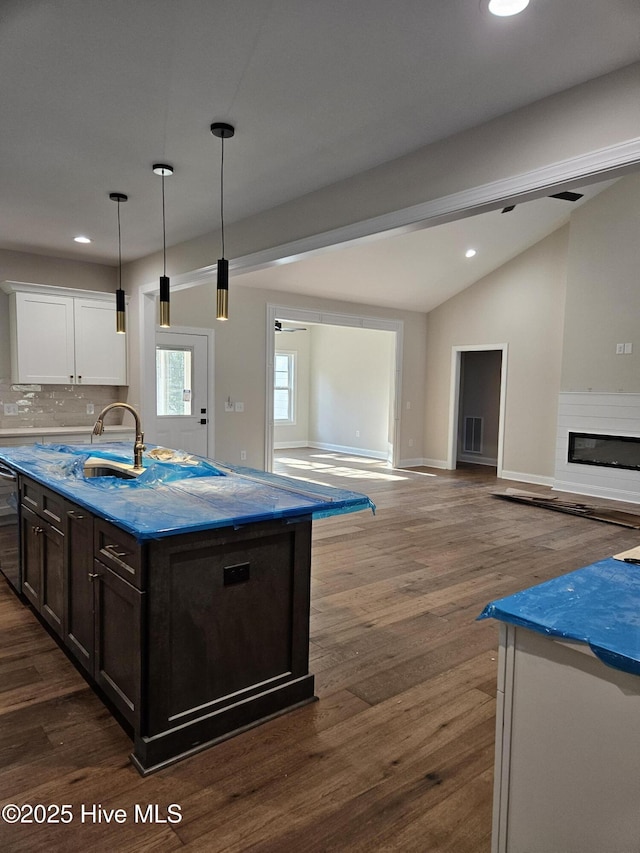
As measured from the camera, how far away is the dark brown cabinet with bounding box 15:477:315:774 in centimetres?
196

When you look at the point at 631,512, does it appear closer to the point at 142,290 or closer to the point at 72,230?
the point at 142,290

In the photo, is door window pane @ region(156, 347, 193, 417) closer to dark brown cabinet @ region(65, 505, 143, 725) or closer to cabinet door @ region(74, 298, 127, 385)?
cabinet door @ region(74, 298, 127, 385)

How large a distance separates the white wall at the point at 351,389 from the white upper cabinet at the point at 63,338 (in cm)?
519

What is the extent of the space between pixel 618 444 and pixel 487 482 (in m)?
1.91

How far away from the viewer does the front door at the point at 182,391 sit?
717cm

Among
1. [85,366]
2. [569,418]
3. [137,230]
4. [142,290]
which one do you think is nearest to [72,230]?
[137,230]

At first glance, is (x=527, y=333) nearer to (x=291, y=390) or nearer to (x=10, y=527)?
(x=291, y=390)

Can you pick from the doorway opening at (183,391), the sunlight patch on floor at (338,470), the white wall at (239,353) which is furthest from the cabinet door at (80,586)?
the sunlight patch on floor at (338,470)

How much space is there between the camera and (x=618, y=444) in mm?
6836

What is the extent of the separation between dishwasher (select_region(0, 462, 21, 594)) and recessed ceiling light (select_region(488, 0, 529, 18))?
3.29m

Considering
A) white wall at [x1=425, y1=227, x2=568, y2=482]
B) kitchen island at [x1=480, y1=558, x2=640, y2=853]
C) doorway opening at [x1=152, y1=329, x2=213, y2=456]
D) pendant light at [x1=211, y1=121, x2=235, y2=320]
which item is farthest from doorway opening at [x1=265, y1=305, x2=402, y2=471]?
kitchen island at [x1=480, y1=558, x2=640, y2=853]

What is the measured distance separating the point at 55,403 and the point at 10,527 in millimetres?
2778

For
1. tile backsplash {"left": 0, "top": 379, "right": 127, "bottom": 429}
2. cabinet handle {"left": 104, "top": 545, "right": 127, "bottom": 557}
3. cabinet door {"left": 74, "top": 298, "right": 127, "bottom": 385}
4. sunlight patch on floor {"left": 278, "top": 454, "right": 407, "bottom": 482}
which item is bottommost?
sunlight patch on floor {"left": 278, "top": 454, "right": 407, "bottom": 482}

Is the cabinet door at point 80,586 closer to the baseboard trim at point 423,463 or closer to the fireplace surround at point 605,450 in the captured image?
the fireplace surround at point 605,450
